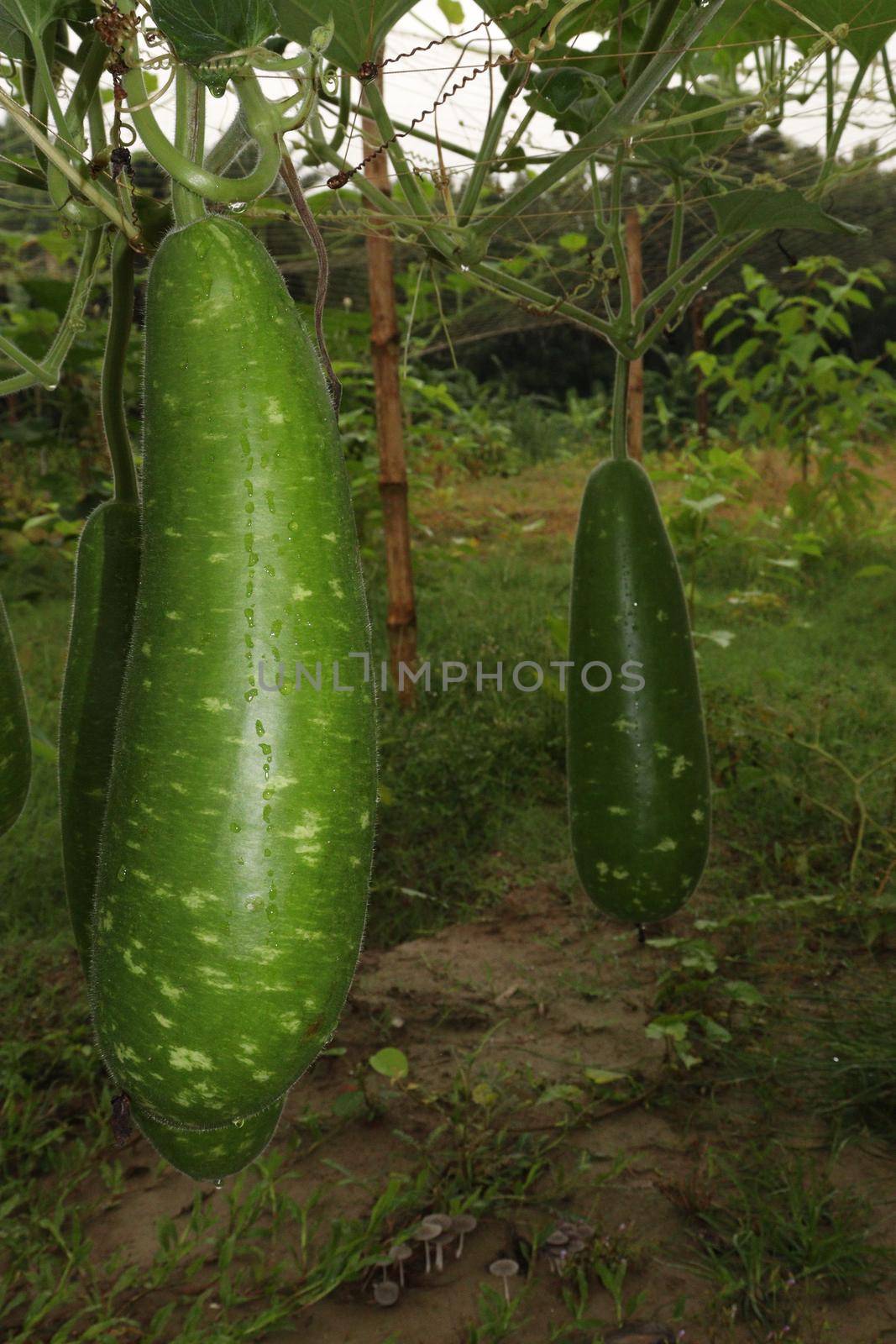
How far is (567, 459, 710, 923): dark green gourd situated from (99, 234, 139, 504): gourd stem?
0.63 meters

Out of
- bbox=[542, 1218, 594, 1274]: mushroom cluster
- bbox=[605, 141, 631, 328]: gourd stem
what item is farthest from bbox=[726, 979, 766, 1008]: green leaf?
bbox=[605, 141, 631, 328]: gourd stem

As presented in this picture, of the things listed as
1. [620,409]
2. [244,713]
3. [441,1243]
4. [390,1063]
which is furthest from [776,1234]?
[244,713]

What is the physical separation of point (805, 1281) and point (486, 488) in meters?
7.86

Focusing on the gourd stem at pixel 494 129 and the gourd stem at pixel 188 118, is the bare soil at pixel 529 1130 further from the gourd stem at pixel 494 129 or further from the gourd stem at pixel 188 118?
the gourd stem at pixel 188 118

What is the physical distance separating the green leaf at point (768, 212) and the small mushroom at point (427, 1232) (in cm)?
158

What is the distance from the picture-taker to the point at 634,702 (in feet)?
4.09

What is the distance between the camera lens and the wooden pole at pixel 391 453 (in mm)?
3324

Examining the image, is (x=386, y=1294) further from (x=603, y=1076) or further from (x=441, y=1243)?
(x=603, y=1076)

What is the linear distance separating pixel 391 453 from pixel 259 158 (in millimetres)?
2985

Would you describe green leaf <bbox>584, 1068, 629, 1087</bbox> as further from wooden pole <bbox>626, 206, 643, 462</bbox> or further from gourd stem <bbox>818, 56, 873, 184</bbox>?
gourd stem <bbox>818, 56, 873, 184</bbox>

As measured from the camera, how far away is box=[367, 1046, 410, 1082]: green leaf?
92.0 inches

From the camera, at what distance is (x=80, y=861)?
71cm

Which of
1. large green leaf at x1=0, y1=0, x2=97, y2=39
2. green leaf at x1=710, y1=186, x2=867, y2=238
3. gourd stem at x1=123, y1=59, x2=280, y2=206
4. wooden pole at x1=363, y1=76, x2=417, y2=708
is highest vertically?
large green leaf at x1=0, y1=0, x2=97, y2=39

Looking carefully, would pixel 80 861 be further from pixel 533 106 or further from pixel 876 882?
pixel 876 882
